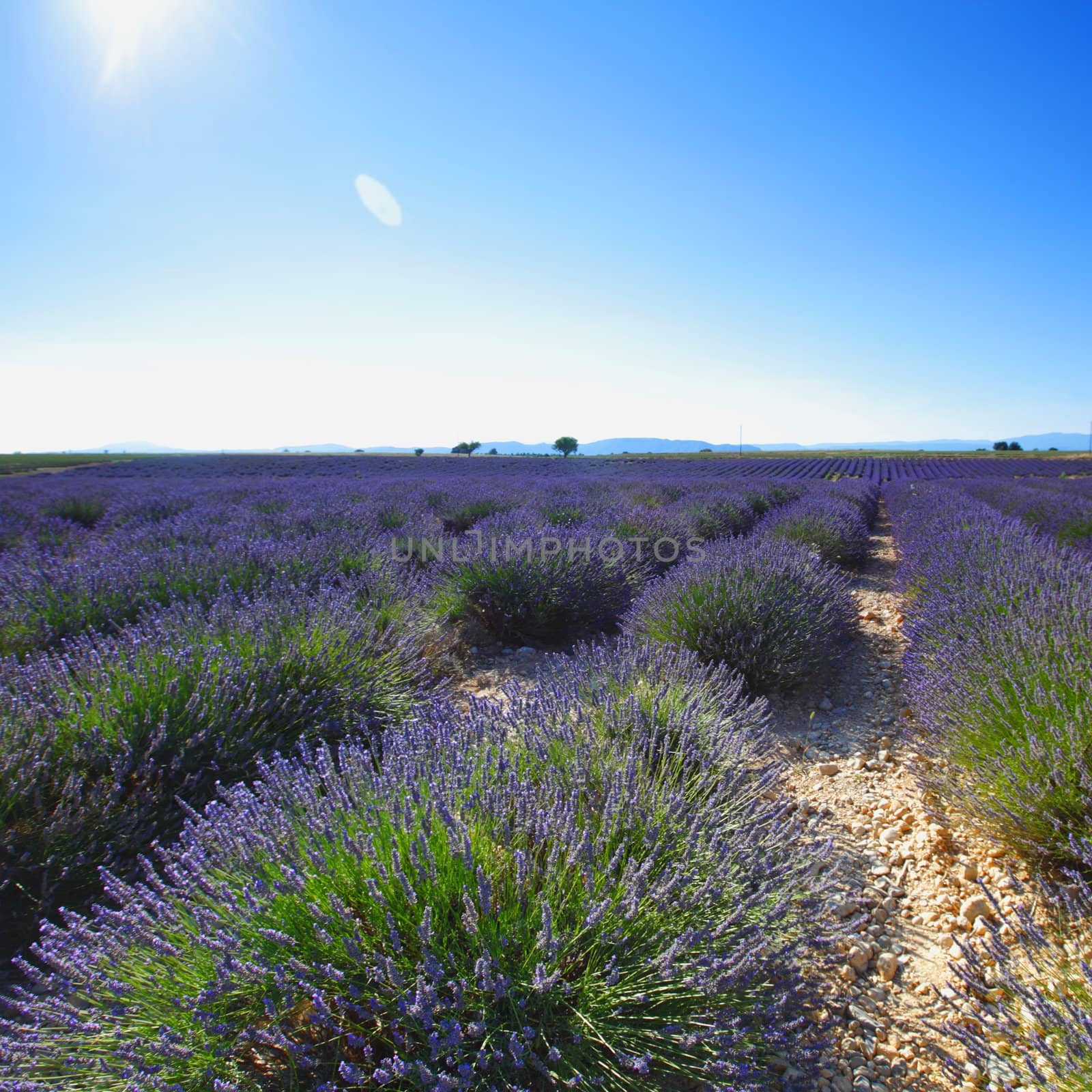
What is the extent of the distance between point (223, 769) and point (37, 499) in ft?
32.2

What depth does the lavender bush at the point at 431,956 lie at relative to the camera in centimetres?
104

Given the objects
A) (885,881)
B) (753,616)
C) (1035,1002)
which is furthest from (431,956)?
(753,616)

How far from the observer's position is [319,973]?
115cm

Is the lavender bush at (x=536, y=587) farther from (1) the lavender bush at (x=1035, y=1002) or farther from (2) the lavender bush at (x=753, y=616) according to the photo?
(1) the lavender bush at (x=1035, y=1002)

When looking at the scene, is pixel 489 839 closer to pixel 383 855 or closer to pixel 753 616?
pixel 383 855

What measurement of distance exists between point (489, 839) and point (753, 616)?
96.5 inches

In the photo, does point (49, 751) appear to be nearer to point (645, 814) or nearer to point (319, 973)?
point (319, 973)

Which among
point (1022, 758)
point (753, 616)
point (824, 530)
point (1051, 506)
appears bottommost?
point (1022, 758)

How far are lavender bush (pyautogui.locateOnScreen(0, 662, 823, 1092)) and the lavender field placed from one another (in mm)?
10

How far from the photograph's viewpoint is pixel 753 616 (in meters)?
3.40

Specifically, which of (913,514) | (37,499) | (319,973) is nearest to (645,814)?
Answer: (319,973)

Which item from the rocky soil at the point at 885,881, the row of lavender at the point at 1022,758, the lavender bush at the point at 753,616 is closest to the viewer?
the row of lavender at the point at 1022,758

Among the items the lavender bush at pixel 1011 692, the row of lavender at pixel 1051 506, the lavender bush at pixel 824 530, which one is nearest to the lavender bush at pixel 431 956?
the lavender bush at pixel 1011 692

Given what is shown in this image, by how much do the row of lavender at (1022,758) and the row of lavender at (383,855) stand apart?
43 centimetres
